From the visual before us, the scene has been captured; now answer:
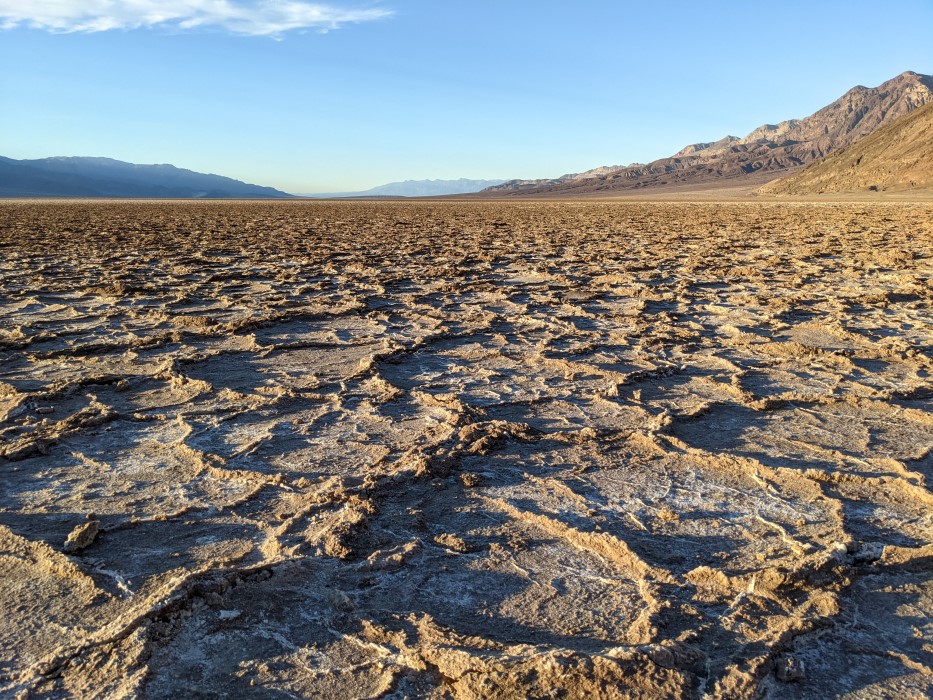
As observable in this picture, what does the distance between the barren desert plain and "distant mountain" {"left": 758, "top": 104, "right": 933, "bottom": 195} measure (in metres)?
40.6

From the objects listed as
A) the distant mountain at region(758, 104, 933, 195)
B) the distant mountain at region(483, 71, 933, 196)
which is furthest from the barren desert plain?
the distant mountain at region(483, 71, 933, 196)

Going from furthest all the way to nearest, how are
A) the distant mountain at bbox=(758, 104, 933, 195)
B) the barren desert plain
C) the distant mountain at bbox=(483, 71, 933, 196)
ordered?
the distant mountain at bbox=(483, 71, 933, 196) < the distant mountain at bbox=(758, 104, 933, 195) < the barren desert plain

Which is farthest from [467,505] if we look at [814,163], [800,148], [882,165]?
[800,148]

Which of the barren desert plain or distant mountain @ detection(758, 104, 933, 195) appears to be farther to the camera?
distant mountain @ detection(758, 104, 933, 195)

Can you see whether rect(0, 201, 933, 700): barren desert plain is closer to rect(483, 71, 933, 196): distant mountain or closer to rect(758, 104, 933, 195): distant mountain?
rect(758, 104, 933, 195): distant mountain

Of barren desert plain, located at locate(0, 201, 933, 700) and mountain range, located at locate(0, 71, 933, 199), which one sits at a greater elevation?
mountain range, located at locate(0, 71, 933, 199)

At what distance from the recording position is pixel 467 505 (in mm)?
2111

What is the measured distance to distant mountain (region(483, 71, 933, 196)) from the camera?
300 ft

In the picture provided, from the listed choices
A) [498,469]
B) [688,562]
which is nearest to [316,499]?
[498,469]

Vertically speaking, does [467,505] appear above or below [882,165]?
below

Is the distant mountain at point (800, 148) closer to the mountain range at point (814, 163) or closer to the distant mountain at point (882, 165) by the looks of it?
the mountain range at point (814, 163)

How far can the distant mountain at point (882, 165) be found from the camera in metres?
38.7

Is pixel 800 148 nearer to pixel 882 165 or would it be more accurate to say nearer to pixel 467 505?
pixel 882 165

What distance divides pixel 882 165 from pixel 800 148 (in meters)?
61.1
